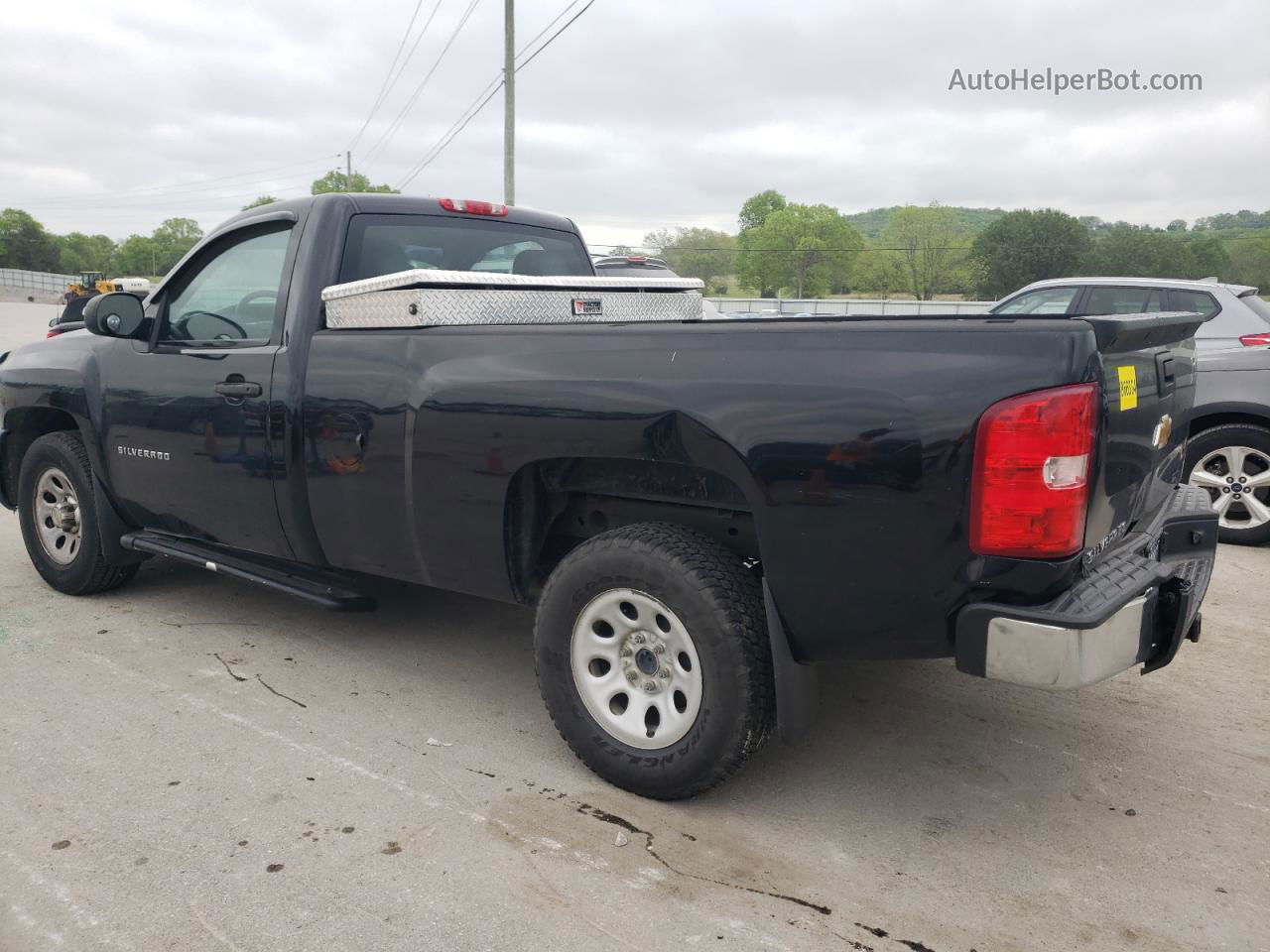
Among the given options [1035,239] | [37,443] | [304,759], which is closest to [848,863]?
[304,759]

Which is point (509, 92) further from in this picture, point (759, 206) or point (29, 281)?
point (759, 206)

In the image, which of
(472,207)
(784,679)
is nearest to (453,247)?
(472,207)

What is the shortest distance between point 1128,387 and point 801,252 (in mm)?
104956

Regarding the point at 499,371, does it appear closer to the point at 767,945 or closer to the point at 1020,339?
the point at 1020,339

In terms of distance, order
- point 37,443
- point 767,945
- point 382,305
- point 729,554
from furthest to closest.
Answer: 1. point 37,443
2. point 382,305
3. point 729,554
4. point 767,945

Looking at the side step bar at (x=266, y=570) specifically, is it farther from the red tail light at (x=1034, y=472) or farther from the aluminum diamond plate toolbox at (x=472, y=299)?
the red tail light at (x=1034, y=472)

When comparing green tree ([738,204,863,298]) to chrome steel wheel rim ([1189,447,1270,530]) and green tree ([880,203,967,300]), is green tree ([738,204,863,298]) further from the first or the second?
chrome steel wheel rim ([1189,447,1270,530])

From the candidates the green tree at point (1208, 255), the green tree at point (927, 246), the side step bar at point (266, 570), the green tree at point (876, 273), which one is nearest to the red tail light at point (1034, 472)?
the side step bar at point (266, 570)

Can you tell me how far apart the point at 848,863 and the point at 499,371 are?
5.95ft

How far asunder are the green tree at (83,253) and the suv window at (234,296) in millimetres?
147146

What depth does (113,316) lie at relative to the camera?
4.50 metres

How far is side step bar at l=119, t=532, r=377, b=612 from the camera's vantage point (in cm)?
397

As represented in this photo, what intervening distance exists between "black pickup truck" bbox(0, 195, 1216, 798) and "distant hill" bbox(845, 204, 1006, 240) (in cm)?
7014

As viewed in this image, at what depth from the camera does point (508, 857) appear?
2.78 meters
